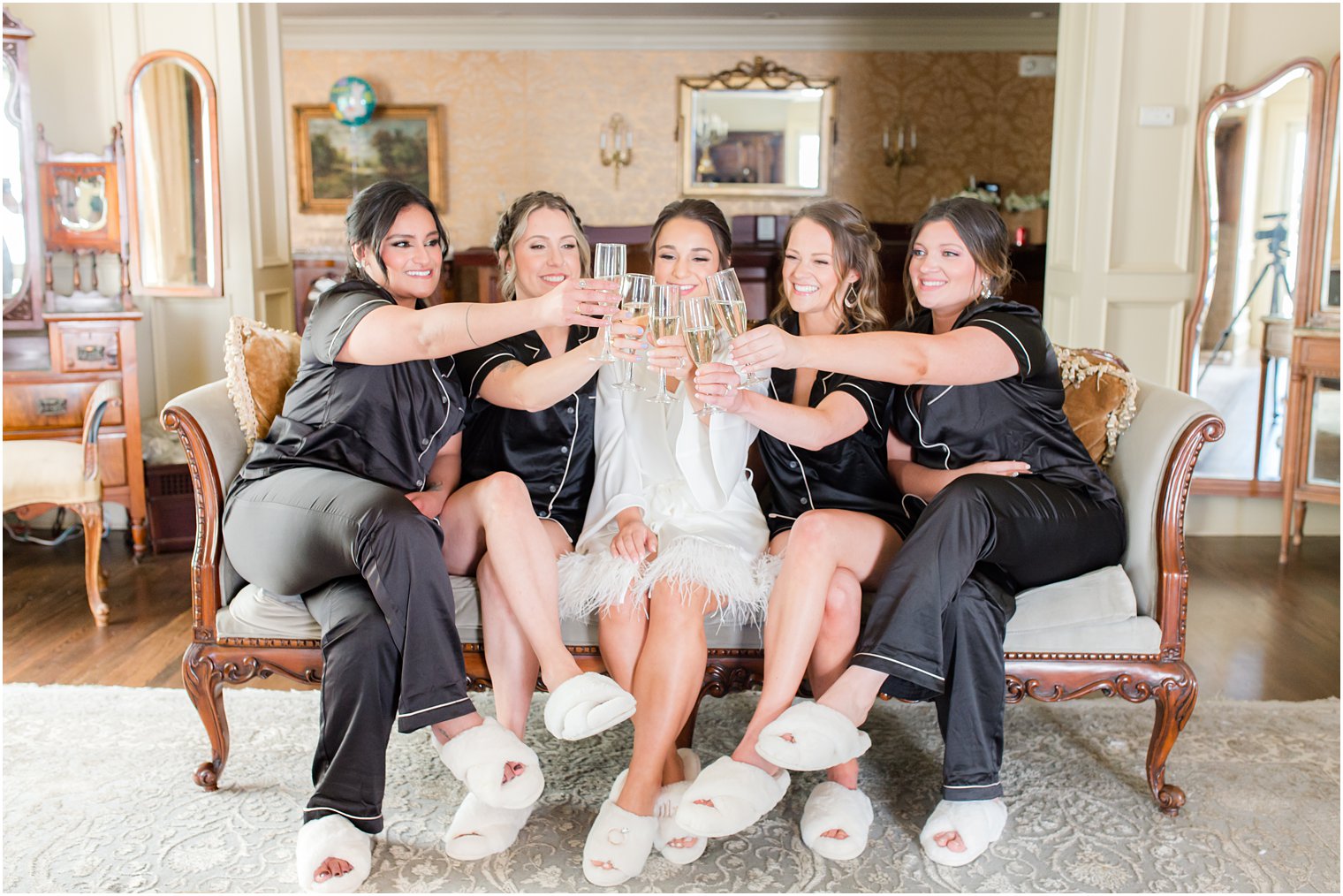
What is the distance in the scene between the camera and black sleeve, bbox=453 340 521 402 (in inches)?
96.6

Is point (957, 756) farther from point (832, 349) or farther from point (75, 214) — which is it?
point (75, 214)

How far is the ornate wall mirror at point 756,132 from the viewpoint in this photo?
846 centimetres

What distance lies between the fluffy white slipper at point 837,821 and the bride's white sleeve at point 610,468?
0.68m

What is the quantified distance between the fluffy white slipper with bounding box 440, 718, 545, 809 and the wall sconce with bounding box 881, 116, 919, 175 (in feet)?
23.5

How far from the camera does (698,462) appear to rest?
94.3 inches

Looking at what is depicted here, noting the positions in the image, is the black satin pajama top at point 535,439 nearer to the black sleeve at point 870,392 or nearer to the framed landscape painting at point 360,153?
the black sleeve at point 870,392

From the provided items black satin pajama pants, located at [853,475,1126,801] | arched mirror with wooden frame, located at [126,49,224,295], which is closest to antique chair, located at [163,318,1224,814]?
black satin pajama pants, located at [853,475,1126,801]

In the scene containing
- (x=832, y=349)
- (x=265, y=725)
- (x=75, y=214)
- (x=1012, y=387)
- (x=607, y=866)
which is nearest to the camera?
(x=607, y=866)

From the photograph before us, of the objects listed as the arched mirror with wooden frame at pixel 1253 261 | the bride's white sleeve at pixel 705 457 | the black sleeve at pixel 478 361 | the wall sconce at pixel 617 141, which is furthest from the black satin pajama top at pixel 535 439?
the wall sconce at pixel 617 141

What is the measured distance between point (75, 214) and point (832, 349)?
3291 mm

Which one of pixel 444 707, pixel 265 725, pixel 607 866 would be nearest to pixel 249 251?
pixel 265 725

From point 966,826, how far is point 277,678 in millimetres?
1894

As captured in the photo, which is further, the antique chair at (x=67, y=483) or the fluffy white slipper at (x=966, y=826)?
the antique chair at (x=67, y=483)

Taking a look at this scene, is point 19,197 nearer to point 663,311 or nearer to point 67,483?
point 67,483
